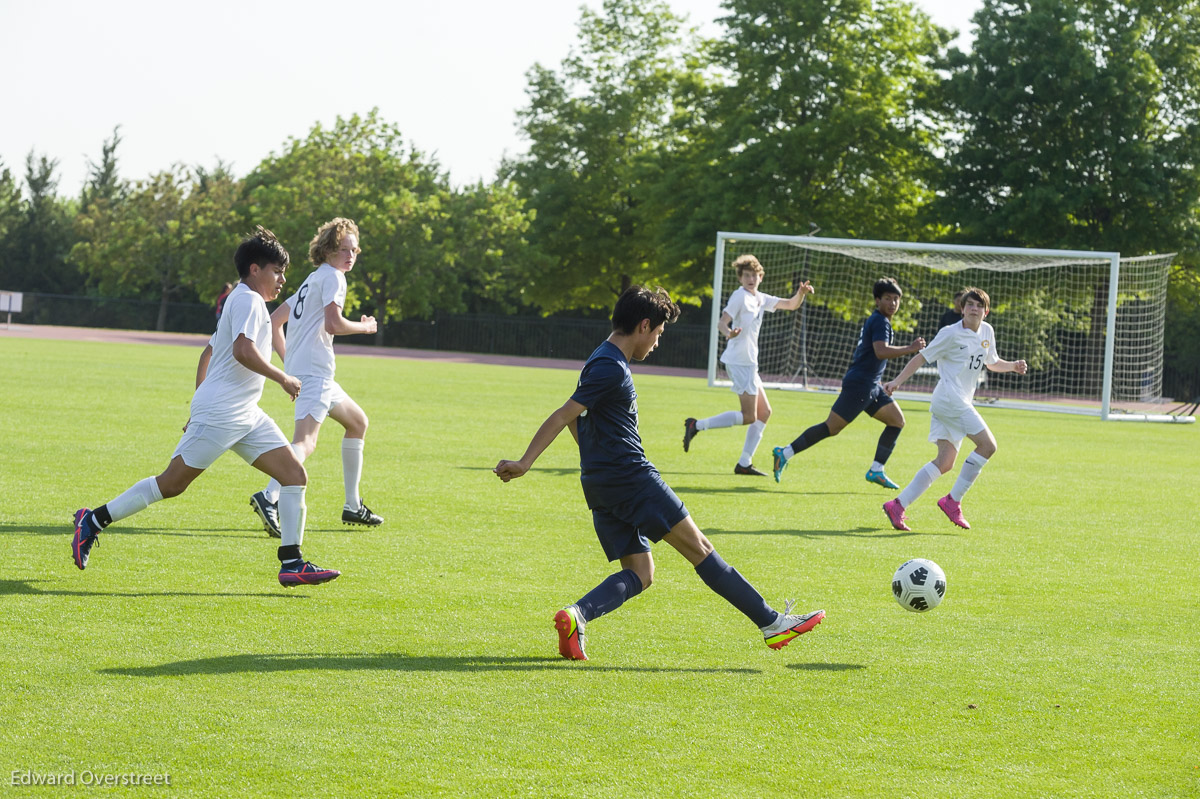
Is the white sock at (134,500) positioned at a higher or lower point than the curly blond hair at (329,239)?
lower

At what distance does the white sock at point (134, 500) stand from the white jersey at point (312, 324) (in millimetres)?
1502

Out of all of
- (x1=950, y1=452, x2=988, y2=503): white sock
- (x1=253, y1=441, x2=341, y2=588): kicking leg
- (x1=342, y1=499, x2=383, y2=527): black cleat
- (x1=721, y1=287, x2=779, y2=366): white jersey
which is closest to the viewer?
(x1=253, y1=441, x2=341, y2=588): kicking leg

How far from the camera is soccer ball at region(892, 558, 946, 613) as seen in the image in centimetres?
629

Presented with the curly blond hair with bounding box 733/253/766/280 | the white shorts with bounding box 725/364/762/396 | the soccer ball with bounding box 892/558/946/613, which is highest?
the curly blond hair with bounding box 733/253/766/280

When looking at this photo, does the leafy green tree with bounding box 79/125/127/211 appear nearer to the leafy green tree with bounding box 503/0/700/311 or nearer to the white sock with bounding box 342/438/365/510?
the leafy green tree with bounding box 503/0/700/311

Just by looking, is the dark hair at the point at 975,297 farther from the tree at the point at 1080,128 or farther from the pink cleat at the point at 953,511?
the tree at the point at 1080,128

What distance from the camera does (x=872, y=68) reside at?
45.6m

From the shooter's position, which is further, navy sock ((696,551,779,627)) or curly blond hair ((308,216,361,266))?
curly blond hair ((308,216,361,266))

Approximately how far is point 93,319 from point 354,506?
201 ft

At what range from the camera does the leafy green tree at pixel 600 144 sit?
56281mm

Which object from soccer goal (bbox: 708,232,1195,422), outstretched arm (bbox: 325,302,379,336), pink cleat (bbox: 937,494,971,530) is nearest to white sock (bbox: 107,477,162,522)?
outstretched arm (bbox: 325,302,379,336)

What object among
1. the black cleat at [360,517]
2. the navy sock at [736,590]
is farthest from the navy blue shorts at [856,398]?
the navy sock at [736,590]

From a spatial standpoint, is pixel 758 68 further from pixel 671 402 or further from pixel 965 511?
pixel 965 511

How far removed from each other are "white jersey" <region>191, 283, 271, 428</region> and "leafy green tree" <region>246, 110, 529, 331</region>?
164 ft
